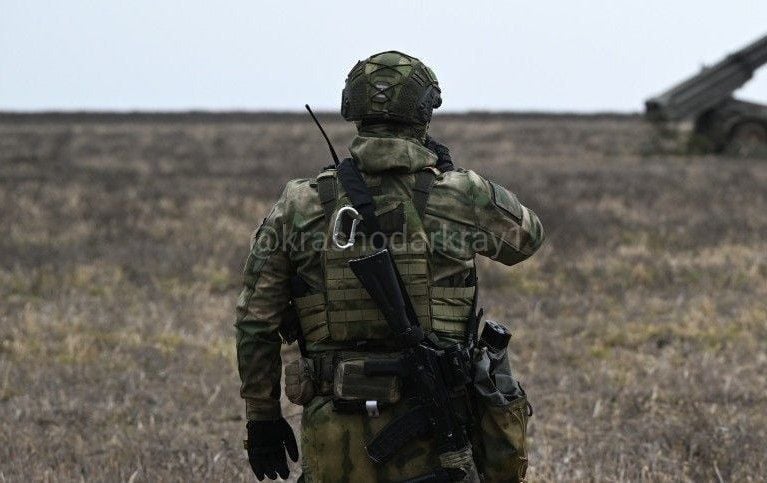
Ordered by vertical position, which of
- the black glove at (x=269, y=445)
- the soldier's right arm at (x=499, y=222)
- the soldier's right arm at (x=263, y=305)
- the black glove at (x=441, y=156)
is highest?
the black glove at (x=441, y=156)

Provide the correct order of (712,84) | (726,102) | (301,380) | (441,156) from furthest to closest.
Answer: (726,102) → (712,84) → (441,156) → (301,380)

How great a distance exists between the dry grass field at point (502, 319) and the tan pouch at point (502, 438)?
73.0 inches

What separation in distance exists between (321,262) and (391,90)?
0.53m

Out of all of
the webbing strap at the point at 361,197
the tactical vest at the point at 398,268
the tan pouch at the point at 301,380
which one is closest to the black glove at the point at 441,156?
the tactical vest at the point at 398,268

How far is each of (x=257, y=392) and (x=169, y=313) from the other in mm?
5847

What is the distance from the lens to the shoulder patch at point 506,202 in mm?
3025

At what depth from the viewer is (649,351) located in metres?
7.61

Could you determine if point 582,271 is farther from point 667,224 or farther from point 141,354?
point 141,354

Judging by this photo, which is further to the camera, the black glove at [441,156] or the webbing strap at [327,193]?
the black glove at [441,156]

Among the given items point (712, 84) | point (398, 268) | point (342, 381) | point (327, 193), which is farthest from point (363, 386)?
point (712, 84)

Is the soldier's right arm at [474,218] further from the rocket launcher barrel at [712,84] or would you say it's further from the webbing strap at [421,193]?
the rocket launcher barrel at [712,84]

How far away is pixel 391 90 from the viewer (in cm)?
294

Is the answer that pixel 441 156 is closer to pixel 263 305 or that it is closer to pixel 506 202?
pixel 506 202

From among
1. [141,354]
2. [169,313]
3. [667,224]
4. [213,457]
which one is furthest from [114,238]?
[213,457]
